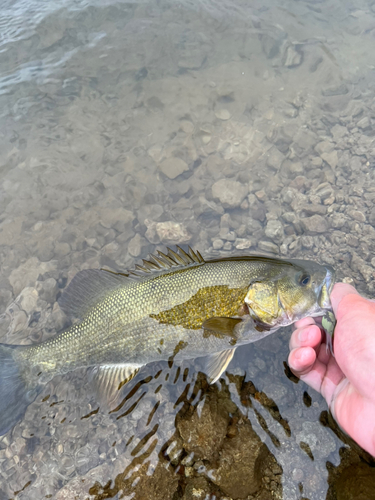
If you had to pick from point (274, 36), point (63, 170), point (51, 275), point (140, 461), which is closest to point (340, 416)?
point (140, 461)

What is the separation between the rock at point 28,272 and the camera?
482 cm

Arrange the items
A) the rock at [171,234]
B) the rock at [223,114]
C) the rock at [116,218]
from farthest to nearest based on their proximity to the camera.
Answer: the rock at [223,114]
the rock at [116,218]
the rock at [171,234]

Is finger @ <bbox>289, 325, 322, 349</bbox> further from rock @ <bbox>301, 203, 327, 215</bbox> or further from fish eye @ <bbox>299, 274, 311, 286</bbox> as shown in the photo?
rock @ <bbox>301, 203, 327, 215</bbox>

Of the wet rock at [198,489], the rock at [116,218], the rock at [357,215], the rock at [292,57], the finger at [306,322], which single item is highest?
the rock at [292,57]

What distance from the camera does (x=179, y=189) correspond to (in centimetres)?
550

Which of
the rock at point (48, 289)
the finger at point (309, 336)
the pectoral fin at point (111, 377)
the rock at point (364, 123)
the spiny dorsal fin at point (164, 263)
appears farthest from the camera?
the rock at point (364, 123)

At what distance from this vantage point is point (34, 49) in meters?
7.07

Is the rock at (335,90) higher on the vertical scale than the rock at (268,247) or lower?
higher

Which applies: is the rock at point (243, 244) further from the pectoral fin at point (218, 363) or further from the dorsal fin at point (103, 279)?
the pectoral fin at point (218, 363)

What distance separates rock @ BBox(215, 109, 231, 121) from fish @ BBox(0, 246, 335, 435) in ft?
12.2

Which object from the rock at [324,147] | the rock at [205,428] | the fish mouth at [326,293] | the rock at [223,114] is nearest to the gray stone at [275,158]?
the rock at [324,147]

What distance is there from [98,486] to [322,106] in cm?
682

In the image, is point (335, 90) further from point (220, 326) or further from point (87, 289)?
point (87, 289)

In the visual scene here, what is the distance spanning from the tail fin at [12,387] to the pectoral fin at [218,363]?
1.84m
